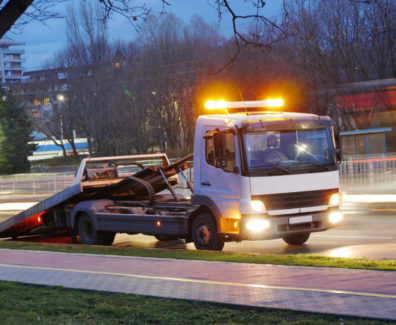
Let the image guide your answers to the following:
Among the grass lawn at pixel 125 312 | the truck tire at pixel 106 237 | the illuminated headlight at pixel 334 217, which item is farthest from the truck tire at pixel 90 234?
the grass lawn at pixel 125 312

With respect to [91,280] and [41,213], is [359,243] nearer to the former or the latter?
[91,280]

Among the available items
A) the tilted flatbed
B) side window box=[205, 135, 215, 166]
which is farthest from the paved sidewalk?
the tilted flatbed

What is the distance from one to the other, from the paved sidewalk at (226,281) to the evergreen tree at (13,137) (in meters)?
61.6

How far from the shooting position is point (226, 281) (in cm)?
870

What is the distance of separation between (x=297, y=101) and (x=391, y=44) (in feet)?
40.9

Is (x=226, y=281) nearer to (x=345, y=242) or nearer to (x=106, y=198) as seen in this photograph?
(x=345, y=242)

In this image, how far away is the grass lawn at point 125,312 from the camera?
21.6 ft

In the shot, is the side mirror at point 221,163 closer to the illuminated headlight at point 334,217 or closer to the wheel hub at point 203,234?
the wheel hub at point 203,234

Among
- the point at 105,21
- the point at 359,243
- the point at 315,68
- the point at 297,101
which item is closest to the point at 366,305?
the point at 105,21

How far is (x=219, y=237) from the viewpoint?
41.4 ft

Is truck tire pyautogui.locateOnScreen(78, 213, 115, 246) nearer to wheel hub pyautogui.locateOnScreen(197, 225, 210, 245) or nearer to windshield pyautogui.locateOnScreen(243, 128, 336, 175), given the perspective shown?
wheel hub pyautogui.locateOnScreen(197, 225, 210, 245)

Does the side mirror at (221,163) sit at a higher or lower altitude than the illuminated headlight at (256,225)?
higher

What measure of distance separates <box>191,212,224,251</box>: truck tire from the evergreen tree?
2357 inches

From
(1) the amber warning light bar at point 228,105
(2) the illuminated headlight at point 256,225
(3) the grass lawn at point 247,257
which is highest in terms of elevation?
(1) the amber warning light bar at point 228,105
